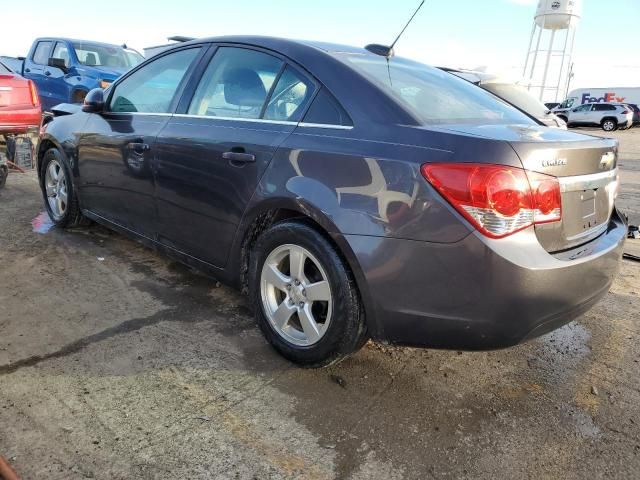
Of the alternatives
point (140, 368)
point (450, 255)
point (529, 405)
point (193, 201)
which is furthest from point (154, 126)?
point (529, 405)

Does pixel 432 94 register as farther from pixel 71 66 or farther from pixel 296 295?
pixel 71 66

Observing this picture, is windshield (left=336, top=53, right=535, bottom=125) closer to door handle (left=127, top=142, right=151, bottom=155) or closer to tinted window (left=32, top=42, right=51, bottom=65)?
door handle (left=127, top=142, right=151, bottom=155)

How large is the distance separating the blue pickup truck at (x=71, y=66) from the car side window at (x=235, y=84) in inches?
282

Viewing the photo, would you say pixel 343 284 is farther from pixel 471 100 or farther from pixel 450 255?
pixel 471 100

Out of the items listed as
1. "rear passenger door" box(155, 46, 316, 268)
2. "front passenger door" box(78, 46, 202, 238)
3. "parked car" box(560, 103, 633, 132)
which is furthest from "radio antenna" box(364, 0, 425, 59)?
"parked car" box(560, 103, 633, 132)

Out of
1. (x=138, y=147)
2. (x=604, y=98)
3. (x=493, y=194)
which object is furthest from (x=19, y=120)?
(x=604, y=98)

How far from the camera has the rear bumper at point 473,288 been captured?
6.44 feet

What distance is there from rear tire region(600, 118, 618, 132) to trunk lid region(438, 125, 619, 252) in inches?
1358

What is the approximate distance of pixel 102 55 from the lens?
10398 mm

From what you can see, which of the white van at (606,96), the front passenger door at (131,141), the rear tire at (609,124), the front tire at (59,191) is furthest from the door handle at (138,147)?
the white van at (606,96)

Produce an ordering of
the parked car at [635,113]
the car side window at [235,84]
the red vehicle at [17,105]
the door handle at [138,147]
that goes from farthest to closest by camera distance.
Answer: the parked car at [635,113], the red vehicle at [17,105], the door handle at [138,147], the car side window at [235,84]

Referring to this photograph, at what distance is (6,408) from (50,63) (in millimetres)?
9171

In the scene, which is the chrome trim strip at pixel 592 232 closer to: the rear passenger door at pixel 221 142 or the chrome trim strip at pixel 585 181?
the chrome trim strip at pixel 585 181

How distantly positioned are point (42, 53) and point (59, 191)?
309 inches
